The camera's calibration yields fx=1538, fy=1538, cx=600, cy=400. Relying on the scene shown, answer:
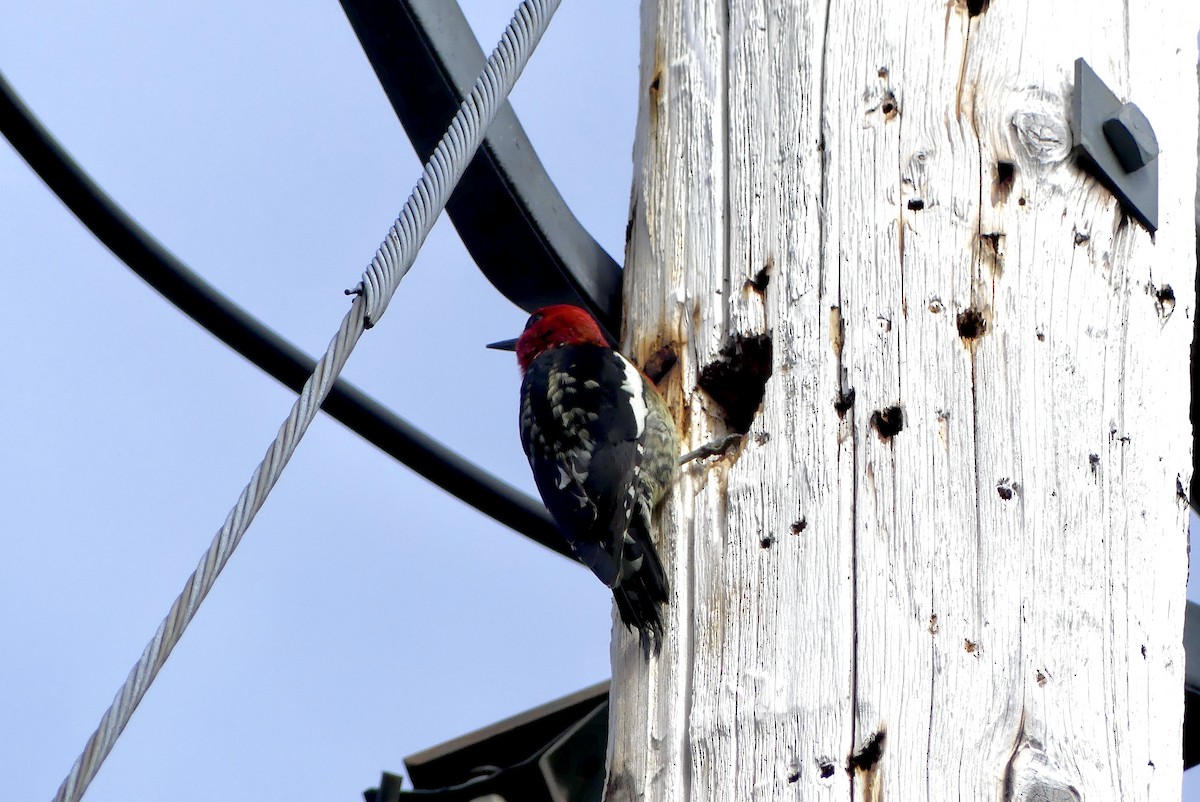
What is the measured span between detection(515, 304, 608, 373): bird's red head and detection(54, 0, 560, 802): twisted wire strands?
140 cm

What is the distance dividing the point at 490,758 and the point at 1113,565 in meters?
1.59

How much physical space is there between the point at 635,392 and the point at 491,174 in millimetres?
499

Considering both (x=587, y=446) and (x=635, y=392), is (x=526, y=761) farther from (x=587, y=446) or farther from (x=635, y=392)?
(x=635, y=392)

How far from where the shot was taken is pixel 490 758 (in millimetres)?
3188

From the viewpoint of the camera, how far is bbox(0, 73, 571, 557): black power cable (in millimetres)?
3006

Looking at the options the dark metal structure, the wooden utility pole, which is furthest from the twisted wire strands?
the dark metal structure

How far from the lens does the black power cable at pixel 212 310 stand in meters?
3.01

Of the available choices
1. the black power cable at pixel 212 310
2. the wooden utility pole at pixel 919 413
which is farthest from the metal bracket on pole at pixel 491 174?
the black power cable at pixel 212 310

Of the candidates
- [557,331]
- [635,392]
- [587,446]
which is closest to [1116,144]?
[635,392]

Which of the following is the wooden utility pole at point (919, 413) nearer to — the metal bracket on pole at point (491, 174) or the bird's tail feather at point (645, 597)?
the bird's tail feather at point (645, 597)

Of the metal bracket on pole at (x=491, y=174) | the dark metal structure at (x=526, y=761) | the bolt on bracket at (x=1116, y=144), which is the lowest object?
the dark metal structure at (x=526, y=761)

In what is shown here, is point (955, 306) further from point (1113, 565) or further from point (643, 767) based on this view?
point (643, 767)

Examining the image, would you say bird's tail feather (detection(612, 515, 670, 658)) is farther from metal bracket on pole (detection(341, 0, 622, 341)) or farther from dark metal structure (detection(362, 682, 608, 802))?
dark metal structure (detection(362, 682, 608, 802))

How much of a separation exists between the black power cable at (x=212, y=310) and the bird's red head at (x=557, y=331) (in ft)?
1.90
